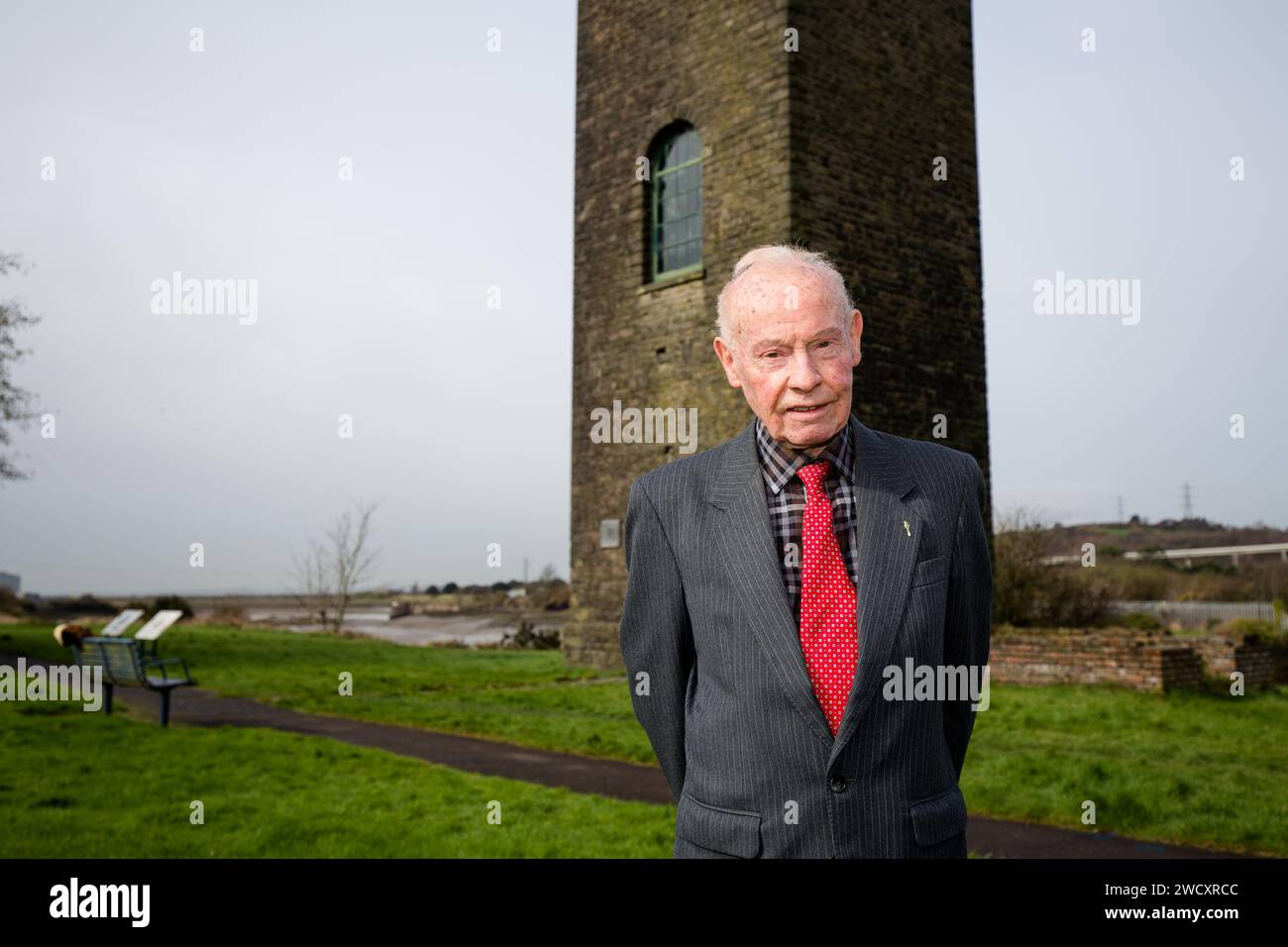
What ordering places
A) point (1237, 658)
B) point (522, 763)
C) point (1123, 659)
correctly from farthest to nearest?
point (1237, 658)
point (1123, 659)
point (522, 763)

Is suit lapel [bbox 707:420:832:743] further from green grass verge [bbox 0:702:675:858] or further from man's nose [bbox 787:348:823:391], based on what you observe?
green grass verge [bbox 0:702:675:858]

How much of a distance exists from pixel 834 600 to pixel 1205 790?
6.56 meters

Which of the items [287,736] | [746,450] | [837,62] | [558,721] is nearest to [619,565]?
[558,721]

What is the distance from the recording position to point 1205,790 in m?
7.11

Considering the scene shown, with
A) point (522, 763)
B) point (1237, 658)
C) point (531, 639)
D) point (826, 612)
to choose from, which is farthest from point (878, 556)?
point (531, 639)

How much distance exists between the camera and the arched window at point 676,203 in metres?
15.2

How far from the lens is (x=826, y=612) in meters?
2.10

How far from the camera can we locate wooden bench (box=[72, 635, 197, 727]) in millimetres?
10023

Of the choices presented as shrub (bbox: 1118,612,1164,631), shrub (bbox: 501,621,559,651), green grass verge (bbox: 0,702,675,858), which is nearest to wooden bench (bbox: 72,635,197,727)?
green grass verge (bbox: 0,702,675,858)

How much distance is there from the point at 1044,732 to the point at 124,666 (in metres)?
9.56

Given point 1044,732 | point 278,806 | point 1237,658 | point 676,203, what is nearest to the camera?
point 278,806

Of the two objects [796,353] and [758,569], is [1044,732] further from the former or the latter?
[796,353]

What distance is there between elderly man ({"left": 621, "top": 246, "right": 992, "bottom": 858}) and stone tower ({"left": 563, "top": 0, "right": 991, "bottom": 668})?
11.4 metres

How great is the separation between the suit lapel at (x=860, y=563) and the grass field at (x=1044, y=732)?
188 inches
